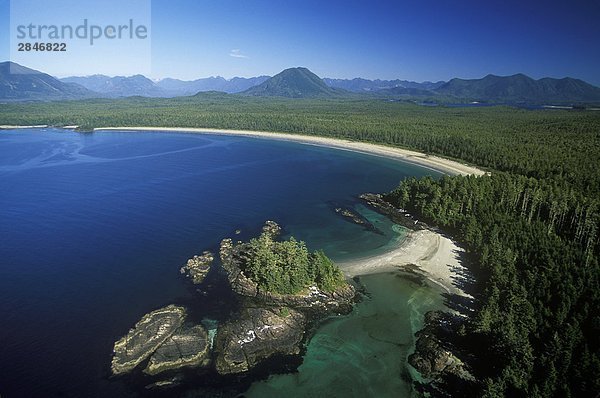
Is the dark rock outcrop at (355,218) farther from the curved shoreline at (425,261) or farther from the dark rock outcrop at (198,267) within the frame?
the dark rock outcrop at (198,267)

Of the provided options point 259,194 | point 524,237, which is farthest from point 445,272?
point 259,194

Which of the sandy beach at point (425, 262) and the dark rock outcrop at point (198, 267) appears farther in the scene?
the sandy beach at point (425, 262)

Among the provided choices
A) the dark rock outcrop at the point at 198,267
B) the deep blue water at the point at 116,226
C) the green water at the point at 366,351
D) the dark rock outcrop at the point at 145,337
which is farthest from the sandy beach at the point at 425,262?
the dark rock outcrop at the point at 145,337

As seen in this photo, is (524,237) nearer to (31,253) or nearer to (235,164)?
(31,253)

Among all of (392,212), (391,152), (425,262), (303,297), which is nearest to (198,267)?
(303,297)

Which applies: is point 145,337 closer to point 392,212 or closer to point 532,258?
point 532,258

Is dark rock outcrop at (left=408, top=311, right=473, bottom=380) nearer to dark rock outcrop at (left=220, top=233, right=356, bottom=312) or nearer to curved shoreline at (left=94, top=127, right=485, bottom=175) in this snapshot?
dark rock outcrop at (left=220, top=233, right=356, bottom=312)
